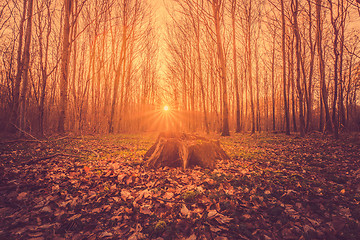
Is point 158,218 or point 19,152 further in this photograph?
point 19,152

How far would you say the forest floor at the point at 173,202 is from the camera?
193cm

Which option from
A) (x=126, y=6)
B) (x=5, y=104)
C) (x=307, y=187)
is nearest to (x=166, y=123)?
(x=126, y=6)

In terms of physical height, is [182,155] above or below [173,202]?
above

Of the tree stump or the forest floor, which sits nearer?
the forest floor

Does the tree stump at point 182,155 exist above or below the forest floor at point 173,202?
above

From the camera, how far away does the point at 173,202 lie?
2.57 m

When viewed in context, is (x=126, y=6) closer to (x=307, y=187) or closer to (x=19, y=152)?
(x=19, y=152)

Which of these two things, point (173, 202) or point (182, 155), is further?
point (182, 155)

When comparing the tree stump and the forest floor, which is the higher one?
the tree stump

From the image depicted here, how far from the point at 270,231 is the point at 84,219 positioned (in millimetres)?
2464

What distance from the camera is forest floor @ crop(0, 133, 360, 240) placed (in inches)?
76.0

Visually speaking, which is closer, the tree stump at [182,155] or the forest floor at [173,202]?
the forest floor at [173,202]

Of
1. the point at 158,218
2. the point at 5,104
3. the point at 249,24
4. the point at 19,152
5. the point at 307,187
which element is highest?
the point at 249,24

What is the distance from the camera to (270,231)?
191cm
